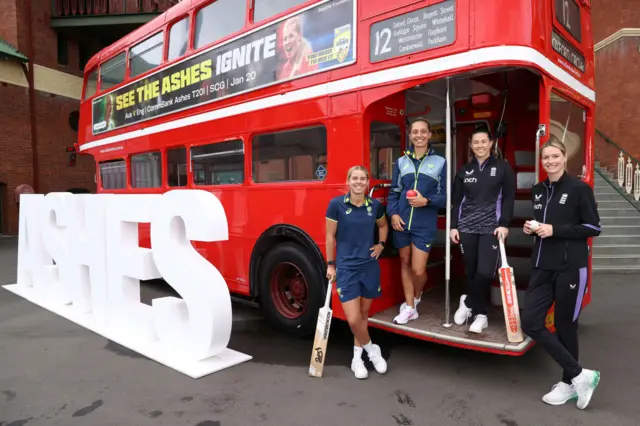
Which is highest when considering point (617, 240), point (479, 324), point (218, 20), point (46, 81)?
point (46, 81)

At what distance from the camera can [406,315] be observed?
4.14 meters

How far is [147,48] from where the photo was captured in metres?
6.97

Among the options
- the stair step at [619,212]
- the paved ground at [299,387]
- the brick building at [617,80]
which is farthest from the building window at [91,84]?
the brick building at [617,80]

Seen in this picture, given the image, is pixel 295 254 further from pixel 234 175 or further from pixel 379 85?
pixel 379 85

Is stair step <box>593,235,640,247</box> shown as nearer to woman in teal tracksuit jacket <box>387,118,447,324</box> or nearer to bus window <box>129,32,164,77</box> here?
woman in teal tracksuit jacket <box>387,118,447,324</box>

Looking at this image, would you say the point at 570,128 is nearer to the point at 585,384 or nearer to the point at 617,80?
the point at 585,384

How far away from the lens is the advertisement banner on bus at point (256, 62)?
14.4 ft

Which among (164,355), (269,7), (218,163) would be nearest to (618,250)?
(218,163)

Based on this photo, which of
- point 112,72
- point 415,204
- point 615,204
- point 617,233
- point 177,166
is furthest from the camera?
point 615,204

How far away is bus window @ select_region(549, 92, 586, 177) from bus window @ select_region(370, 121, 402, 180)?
141cm

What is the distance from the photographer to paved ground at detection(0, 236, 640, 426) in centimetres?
332

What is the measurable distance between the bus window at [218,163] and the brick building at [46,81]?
12.8 m

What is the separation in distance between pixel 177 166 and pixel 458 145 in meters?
3.80

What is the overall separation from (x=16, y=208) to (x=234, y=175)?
47.1 feet
